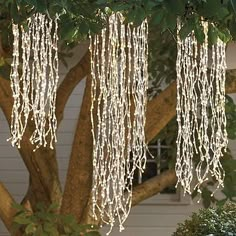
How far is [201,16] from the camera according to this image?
321cm

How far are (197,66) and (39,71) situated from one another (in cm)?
96

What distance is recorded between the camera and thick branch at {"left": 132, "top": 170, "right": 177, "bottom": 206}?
6336mm

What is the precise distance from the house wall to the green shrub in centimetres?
219

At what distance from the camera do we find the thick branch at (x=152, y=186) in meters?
6.34

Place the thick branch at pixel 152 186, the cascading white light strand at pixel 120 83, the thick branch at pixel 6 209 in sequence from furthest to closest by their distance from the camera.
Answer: the thick branch at pixel 152 186
the thick branch at pixel 6 209
the cascading white light strand at pixel 120 83

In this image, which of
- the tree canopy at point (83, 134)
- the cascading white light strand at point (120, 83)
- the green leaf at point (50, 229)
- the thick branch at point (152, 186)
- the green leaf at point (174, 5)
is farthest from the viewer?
the thick branch at point (152, 186)

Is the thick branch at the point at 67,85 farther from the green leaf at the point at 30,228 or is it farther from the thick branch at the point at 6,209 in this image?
the green leaf at the point at 30,228

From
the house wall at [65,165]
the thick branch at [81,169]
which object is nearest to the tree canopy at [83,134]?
the thick branch at [81,169]

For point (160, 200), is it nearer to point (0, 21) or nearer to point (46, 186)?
point (46, 186)

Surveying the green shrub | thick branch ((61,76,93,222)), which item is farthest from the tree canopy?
the green shrub

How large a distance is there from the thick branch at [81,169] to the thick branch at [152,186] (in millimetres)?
692

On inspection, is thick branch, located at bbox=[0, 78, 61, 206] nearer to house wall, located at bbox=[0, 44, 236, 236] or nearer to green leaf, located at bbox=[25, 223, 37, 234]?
green leaf, located at bbox=[25, 223, 37, 234]

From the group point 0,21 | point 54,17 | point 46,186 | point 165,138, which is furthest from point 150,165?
point 54,17

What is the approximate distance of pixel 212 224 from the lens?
223 inches
